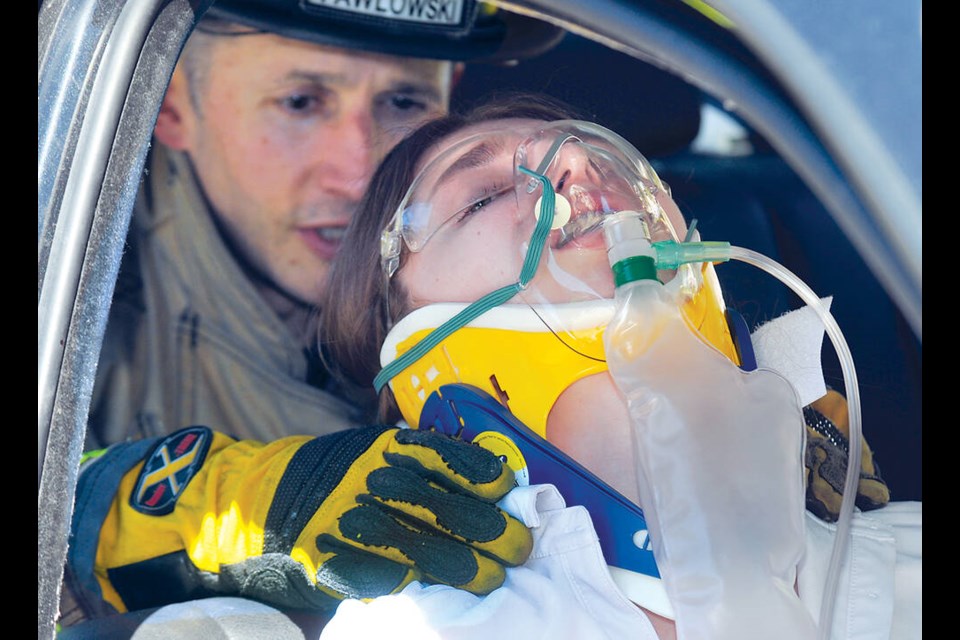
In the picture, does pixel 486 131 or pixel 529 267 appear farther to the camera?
pixel 486 131

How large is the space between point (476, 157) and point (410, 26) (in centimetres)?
54

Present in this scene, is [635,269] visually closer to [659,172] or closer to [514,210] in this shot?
[514,210]

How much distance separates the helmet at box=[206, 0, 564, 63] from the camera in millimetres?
2119

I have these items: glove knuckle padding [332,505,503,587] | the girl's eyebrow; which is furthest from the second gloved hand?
the girl's eyebrow

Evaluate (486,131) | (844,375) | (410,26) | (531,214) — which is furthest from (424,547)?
(410,26)

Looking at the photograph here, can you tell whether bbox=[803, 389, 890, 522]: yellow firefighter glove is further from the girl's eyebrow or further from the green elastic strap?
the girl's eyebrow

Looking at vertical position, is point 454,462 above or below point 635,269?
below

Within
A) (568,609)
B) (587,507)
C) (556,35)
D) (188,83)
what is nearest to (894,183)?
(587,507)

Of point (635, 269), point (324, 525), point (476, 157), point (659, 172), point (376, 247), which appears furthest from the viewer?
point (659, 172)

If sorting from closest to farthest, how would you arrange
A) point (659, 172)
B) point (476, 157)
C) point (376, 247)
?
point (476, 157)
point (376, 247)
point (659, 172)

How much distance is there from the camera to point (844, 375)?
149 centimetres

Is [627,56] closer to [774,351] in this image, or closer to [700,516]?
[774,351]

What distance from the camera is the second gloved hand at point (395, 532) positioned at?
1440 millimetres

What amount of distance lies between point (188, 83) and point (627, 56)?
100cm
